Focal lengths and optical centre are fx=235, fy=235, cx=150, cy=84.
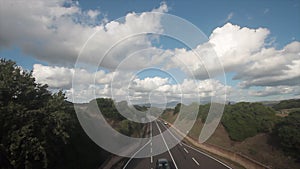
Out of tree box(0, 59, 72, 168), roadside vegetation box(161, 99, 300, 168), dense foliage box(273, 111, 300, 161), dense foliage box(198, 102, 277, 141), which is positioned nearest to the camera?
tree box(0, 59, 72, 168)

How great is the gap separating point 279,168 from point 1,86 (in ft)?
122

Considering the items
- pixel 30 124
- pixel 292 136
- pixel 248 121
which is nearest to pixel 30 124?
pixel 30 124

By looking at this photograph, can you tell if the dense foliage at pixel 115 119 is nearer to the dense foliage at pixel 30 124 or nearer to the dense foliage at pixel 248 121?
the dense foliage at pixel 248 121

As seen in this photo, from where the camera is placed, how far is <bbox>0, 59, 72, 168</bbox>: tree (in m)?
16.7

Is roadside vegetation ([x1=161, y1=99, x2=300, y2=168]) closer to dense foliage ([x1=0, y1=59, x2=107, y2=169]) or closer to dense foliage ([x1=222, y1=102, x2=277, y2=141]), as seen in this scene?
dense foliage ([x1=222, y1=102, x2=277, y2=141])

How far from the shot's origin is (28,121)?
18.0m

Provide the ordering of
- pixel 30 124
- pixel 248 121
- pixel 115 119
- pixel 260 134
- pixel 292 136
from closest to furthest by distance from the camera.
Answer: pixel 30 124, pixel 292 136, pixel 115 119, pixel 260 134, pixel 248 121

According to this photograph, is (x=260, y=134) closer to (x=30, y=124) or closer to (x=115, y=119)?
(x=115, y=119)

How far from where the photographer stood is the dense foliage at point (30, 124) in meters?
16.7

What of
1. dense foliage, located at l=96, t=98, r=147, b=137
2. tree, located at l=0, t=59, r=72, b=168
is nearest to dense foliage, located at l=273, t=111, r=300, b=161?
dense foliage, located at l=96, t=98, r=147, b=137

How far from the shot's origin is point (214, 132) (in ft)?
224

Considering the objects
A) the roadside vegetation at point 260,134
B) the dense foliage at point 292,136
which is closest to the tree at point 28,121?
the roadside vegetation at point 260,134

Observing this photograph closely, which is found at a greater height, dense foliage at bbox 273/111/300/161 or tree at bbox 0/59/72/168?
tree at bbox 0/59/72/168

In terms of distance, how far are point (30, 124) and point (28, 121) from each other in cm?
49
